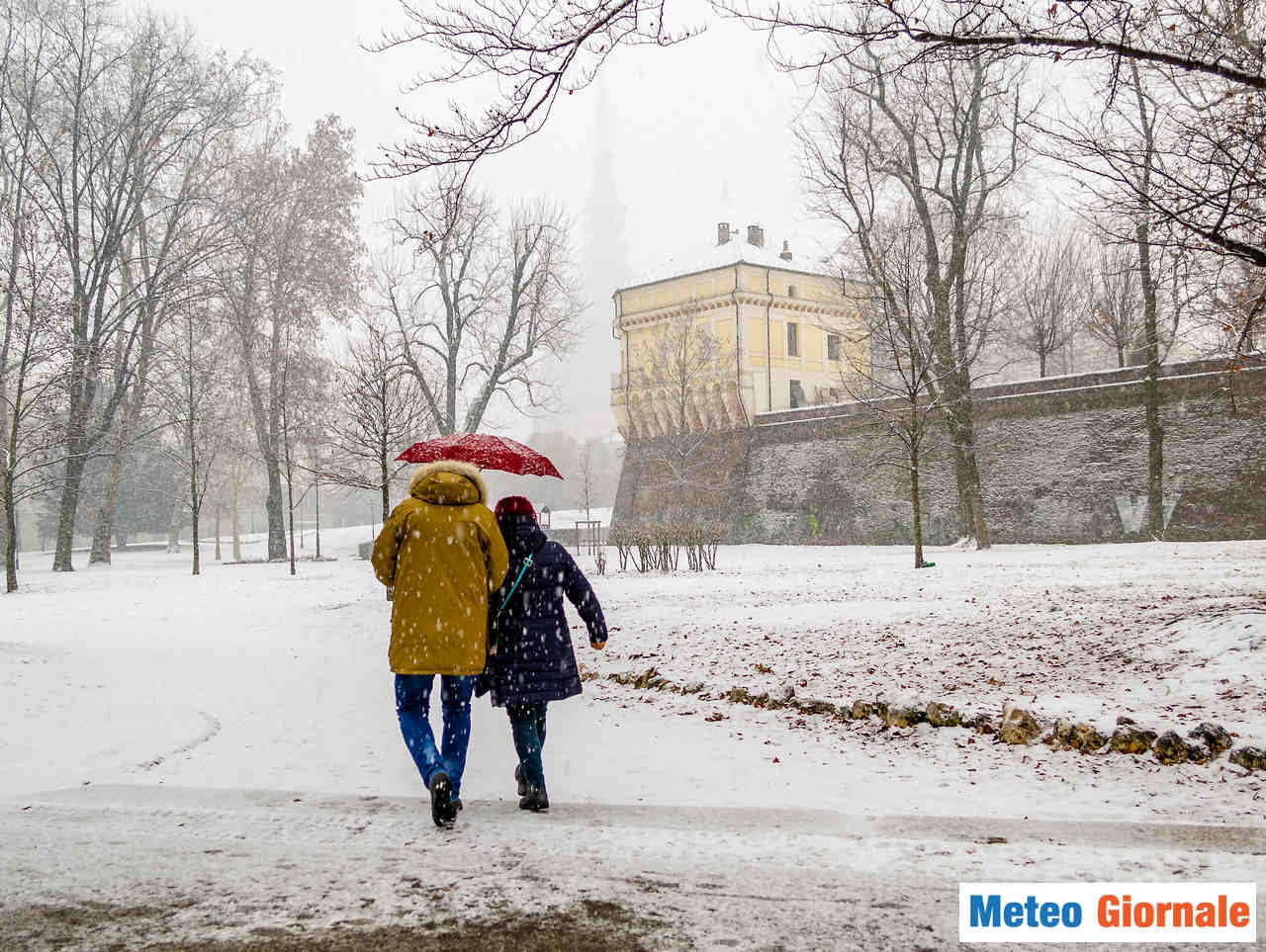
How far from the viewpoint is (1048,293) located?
41.4 metres

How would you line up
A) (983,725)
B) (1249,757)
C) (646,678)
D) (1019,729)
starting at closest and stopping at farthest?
(1249,757) → (1019,729) → (983,725) → (646,678)

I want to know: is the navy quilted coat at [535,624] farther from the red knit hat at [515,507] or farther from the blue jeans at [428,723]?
the blue jeans at [428,723]

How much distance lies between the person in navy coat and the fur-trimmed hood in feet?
0.79

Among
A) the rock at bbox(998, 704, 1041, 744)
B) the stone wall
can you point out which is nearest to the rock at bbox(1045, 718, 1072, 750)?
the rock at bbox(998, 704, 1041, 744)

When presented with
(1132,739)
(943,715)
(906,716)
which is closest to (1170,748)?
(1132,739)

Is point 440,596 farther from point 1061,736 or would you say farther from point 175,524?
point 175,524

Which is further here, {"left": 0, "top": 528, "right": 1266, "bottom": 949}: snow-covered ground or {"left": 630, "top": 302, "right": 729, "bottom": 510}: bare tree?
{"left": 630, "top": 302, "right": 729, "bottom": 510}: bare tree

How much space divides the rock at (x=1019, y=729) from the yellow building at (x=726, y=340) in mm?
36924

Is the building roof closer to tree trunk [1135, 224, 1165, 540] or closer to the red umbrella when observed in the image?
tree trunk [1135, 224, 1165, 540]

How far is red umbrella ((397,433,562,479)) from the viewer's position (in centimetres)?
823

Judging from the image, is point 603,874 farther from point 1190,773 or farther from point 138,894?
point 1190,773

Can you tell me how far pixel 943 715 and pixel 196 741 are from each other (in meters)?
5.74

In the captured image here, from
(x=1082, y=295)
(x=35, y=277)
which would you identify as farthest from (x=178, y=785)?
(x=1082, y=295)

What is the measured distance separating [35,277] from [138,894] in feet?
71.9
